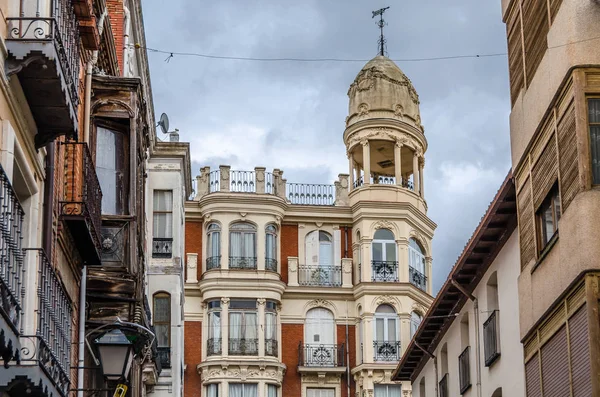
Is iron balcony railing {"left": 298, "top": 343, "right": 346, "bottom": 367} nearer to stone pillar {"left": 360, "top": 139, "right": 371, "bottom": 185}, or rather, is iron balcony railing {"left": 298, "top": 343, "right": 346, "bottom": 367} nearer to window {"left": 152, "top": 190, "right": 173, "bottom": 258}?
stone pillar {"left": 360, "top": 139, "right": 371, "bottom": 185}

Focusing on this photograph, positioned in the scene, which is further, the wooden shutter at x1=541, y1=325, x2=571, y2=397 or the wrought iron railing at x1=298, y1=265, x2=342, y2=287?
the wrought iron railing at x1=298, y1=265, x2=342, y2=287

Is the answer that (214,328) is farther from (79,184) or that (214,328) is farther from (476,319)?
(79,184)

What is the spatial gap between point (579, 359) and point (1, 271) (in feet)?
30.4

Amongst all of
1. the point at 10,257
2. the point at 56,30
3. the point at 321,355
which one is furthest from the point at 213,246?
the point at 10,257

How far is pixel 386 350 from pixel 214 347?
7.56 m

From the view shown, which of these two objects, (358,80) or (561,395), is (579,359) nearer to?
(561,395)

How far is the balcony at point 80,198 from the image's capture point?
1919 centimetres

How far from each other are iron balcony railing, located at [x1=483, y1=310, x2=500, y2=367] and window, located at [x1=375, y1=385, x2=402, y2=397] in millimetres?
28336

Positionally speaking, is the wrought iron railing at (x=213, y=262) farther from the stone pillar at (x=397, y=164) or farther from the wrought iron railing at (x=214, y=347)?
the stone pillar at (x=397, y=164)

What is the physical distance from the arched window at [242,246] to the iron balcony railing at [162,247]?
15.8 meters

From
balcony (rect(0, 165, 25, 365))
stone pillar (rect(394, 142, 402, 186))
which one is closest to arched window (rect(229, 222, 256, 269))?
stone pillar (rect(394, 142, 402, 186))

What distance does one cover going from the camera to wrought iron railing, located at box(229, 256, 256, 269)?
5834 centimetres

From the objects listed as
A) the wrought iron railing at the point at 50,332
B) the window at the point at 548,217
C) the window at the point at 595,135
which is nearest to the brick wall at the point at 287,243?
the window at the point at 548,217

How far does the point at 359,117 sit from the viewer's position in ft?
199
